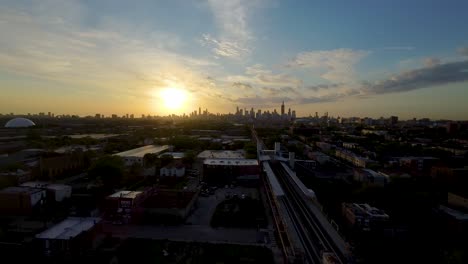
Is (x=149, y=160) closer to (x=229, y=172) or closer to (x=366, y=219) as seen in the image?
(x=229, y=172)

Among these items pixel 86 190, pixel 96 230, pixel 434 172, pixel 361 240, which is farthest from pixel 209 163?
pixel 434 172

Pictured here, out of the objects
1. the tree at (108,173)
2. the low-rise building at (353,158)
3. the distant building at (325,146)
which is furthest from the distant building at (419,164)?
the tree at (108,173)

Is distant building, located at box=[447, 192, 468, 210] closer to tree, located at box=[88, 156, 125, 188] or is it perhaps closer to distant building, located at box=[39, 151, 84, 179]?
tree, located at box=[88, 156, 125, 188]

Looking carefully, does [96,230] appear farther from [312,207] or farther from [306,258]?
[312,207]

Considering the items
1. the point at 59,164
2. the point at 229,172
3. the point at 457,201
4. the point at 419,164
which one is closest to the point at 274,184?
the point at 229,172

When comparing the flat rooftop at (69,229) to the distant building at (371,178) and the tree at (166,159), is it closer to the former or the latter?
the tree at (166,159)

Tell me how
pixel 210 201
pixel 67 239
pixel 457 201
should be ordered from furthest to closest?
pixel 210 201
pixel 457 201
pixel 67 239
